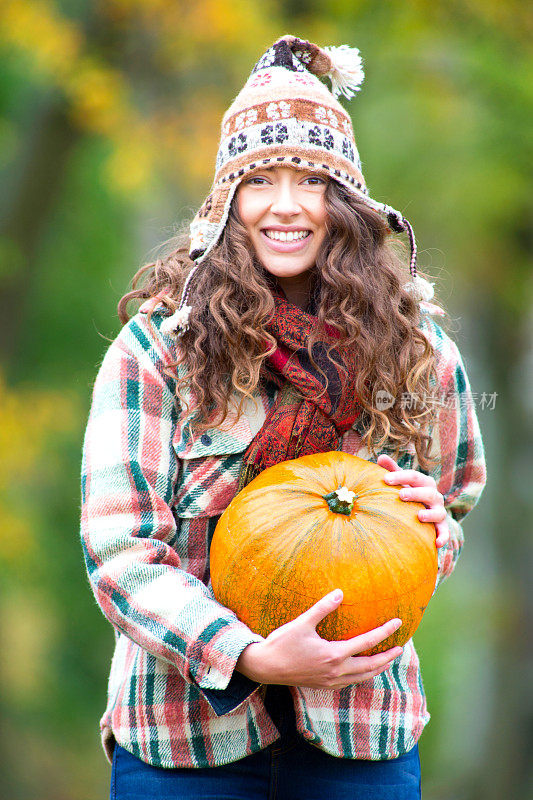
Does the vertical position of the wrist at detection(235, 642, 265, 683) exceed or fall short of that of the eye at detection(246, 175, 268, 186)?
it falls short

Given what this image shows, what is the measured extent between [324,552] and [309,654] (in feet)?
0.73

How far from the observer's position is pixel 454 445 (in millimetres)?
2820

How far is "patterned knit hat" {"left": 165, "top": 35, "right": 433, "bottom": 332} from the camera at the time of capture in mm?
2582

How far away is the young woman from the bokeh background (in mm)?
3535

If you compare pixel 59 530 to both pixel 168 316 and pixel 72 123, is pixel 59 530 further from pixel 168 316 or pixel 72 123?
pixel 168 316

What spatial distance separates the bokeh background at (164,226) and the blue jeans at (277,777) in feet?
13.3

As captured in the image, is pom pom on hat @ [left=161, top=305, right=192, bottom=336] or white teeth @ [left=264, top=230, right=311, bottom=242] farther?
white teeth @ [left=264, top=230, right=311, bottom=242]

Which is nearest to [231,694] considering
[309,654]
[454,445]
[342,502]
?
[309,654]

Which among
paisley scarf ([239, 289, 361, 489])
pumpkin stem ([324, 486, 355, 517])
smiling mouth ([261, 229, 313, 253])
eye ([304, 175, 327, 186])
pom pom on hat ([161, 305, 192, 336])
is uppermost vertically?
eye ([304, 175, 327, 186])

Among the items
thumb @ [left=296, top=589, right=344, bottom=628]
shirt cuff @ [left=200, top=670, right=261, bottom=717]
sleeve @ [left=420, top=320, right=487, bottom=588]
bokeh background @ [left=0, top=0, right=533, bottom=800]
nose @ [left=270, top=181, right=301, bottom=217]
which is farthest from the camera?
bokeh background @ [left=0, top=0, right=533, bottom=800]

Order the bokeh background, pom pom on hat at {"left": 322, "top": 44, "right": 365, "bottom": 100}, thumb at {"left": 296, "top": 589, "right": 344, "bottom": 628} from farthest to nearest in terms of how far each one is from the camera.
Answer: the bokeh background → pom pom on hat at {"left": 322, "top": 44, "right": 365, "bottom": 100} → thumb at {"left": 296, "top": 589, "right": 344, "bottom": 628}

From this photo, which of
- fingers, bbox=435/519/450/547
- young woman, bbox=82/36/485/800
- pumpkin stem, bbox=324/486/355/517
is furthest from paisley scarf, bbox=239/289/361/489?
fingers, bbox=435/519/450/547

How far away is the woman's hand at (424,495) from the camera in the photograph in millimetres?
2283

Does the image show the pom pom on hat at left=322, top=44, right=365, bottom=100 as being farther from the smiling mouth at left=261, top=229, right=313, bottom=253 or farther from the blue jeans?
the blue jeans
